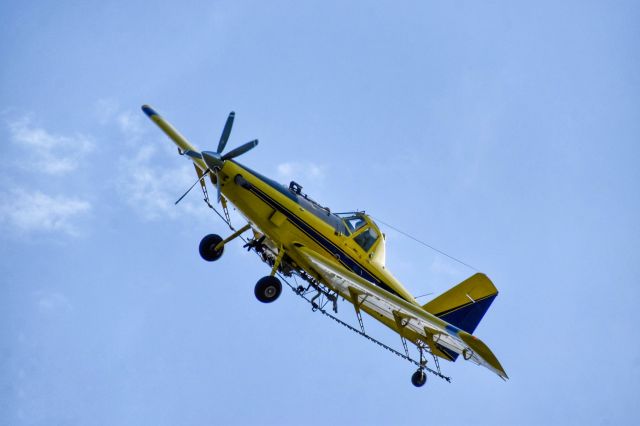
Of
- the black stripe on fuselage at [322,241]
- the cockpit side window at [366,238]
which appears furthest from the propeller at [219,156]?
the cockpit side window at [366,238]

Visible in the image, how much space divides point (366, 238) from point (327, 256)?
7.00ft

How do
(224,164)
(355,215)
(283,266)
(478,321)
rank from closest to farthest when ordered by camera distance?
(224,164), (283,266), (355,215), (478,321)

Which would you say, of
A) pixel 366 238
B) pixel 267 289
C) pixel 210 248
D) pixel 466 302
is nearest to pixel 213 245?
pixel 210 248

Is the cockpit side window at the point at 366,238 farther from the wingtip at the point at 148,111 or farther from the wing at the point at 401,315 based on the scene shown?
the wingtip at the point at 148,111

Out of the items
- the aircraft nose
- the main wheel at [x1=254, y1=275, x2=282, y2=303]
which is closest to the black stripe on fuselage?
the aircraft nose

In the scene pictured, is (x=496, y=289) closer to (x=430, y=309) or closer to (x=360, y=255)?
(x=430, y=309)

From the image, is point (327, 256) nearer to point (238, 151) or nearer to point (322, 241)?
point (322, 241)

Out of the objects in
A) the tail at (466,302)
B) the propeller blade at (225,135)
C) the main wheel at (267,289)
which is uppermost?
the propeller blade at (225,135)

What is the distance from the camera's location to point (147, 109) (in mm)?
28719

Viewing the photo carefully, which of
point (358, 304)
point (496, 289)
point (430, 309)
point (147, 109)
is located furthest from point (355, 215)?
point (147, 109)

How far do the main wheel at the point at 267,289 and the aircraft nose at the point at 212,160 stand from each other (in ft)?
13.9

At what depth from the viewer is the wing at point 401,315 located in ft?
66.9

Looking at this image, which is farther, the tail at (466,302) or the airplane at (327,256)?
the tail at (466,302)

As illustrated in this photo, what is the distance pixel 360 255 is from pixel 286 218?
3.59m
